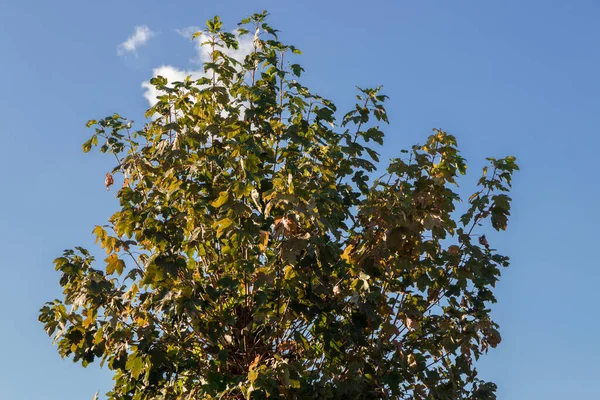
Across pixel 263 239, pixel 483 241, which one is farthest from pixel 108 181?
pixel 483 241

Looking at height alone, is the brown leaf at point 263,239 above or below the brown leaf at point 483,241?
below


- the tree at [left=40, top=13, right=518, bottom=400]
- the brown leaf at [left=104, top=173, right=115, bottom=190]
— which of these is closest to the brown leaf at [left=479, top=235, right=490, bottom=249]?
the tree at [left=40, top=13, right=518, bottom=400]

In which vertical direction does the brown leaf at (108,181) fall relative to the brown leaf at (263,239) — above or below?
above

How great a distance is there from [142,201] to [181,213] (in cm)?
66

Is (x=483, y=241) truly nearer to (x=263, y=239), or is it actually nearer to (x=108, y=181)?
(x=263, y=239)

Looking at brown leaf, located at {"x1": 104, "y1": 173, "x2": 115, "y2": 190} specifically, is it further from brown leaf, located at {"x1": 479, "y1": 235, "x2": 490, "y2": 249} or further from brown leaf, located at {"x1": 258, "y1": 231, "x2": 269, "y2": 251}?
brown leaf, located at {"x1": 479, "y1": 235, "x2": 490, "y2": 249}

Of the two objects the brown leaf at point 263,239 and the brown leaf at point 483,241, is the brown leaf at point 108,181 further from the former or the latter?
the brown leaf at point 483,241

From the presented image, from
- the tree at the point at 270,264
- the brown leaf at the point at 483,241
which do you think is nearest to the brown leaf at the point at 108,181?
the tree at the point at 270,264

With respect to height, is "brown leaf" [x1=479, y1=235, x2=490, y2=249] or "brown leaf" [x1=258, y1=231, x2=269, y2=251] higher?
"brown leaf" [x1=479, y1=235, x2=490, y2=249]

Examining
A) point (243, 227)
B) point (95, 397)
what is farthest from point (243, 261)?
point (95, 397)

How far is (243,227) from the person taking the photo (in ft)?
31.4

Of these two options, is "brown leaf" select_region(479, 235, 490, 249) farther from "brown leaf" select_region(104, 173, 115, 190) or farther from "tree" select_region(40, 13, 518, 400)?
"brown leaf" select_region(104, 173, 115, 190)

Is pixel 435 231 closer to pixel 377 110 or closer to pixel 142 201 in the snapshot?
pixel 377 110

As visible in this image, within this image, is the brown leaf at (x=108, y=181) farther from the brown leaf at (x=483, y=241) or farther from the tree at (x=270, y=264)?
the brown leaf at (x=483, y=241)
